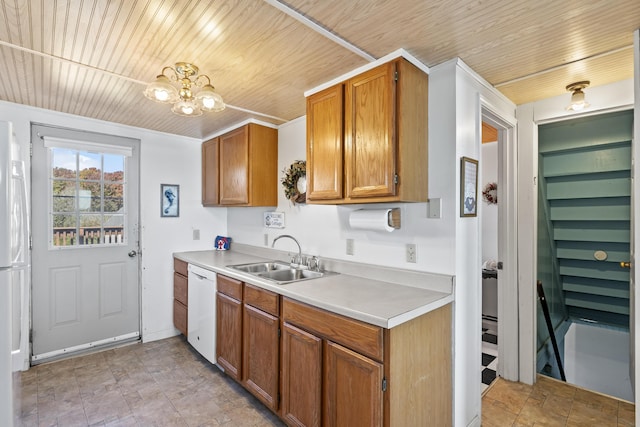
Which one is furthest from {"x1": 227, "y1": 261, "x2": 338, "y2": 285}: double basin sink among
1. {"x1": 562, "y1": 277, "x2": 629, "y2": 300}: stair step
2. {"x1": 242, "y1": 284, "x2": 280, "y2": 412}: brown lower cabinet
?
{"x1": 562, "y1": 277, "x2": 629, "y2": 300}: stair step

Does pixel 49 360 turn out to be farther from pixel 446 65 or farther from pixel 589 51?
pixel 589 51

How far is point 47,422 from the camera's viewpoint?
2045 mm

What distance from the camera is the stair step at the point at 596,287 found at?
3.00 metres

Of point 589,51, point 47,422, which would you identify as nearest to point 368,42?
point 589,51

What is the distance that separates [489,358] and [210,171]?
3393 mm

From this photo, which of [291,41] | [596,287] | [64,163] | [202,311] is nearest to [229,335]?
[202,311]

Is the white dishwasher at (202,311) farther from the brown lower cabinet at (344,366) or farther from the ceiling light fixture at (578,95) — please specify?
the ceiling light fixture at (578,95)

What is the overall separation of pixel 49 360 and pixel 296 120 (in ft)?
10.1

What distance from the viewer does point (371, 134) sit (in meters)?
1.84

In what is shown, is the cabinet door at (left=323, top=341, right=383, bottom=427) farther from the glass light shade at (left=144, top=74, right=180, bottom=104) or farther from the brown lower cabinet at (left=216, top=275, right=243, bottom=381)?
the glass light shade at (left=144, top=74, right=180, bottom=104)

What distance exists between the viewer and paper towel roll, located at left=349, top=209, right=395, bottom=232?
2.00 meters

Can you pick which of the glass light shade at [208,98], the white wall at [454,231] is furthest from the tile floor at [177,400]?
the glass light shade at [208,98]

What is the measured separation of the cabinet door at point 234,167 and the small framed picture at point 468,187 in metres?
1.88

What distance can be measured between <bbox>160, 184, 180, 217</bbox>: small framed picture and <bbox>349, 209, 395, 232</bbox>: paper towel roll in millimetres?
2291
